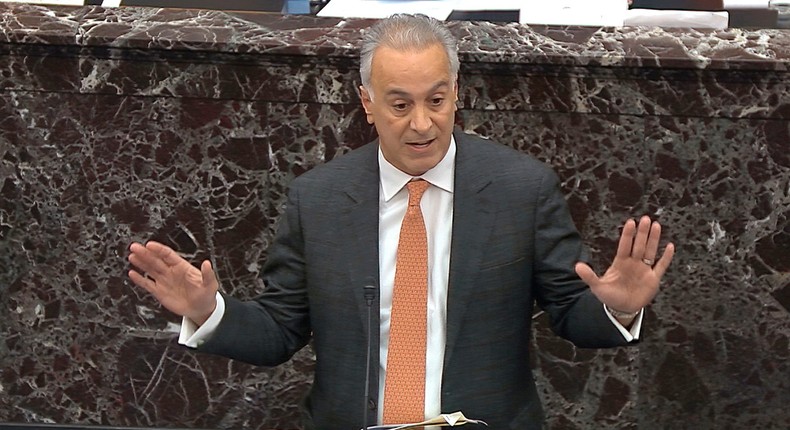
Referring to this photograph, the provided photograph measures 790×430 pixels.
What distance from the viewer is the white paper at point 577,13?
10.0 ft

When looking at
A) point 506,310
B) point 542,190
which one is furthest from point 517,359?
point 542,190

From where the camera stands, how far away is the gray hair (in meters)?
2.15

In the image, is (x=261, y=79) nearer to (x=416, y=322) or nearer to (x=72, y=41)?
(x=72, y=41)

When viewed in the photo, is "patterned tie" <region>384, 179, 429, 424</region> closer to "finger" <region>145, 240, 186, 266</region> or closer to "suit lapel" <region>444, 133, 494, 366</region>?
"suit lapel" <region>444, 133, 494, 366</region>

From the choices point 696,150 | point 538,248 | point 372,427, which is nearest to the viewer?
point 372,427

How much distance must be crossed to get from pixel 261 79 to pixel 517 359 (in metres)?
0.98

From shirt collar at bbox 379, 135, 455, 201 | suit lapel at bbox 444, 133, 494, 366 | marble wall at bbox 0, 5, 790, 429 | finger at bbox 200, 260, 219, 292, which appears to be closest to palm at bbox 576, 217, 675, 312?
suit lapel at bbox 444, 133, 494, 366

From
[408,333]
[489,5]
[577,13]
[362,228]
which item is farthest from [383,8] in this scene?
[408,333]

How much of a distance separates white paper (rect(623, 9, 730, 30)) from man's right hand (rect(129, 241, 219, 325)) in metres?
1.41

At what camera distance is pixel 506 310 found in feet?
7.38

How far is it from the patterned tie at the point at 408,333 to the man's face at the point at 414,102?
0.49ft

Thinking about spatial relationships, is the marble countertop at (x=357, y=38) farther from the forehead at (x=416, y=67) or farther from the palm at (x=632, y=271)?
the palm at (x=632, y=271)

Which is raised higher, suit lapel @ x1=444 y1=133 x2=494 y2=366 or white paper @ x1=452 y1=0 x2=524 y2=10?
white paper @ x1=452 y1=0 x2=524 y2=10

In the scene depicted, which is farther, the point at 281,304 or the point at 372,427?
the point at 281,304
